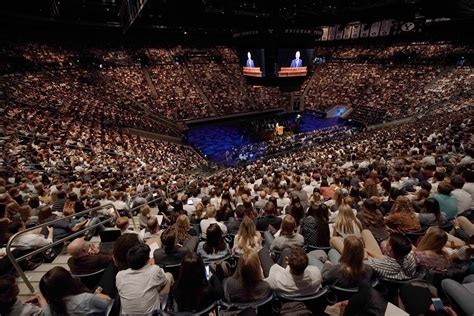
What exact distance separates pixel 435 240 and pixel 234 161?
20.6 metres

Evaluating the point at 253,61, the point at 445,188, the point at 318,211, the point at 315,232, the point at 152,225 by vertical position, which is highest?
the point at 253,61

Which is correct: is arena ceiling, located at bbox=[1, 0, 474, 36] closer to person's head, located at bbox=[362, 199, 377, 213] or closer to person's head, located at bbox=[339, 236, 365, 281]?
person's head, located at bbox=[362, 199, 377, 213]

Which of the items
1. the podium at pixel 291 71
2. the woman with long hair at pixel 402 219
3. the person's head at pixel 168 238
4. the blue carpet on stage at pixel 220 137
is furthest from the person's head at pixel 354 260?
the podium at pixel 291 71

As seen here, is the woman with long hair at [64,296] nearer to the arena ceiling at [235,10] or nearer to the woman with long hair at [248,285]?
the woman with long hair at [248,285]

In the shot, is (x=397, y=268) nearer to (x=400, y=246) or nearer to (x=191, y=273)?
(x=400, y=246)

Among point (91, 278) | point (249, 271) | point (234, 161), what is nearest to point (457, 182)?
point (249, 271)

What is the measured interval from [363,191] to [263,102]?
32.0 metres

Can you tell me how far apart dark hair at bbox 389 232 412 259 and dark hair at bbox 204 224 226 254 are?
2233 mm

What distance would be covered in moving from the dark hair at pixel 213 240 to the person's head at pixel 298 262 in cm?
130

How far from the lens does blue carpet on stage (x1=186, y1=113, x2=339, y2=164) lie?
26562mm

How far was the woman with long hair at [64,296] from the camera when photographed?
8.52 feet

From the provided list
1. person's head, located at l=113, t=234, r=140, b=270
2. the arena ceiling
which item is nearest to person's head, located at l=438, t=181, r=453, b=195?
person's head, located at l=113, t=234, r=140, b=270

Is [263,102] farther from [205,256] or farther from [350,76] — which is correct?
[205,256]

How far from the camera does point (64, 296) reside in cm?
265
